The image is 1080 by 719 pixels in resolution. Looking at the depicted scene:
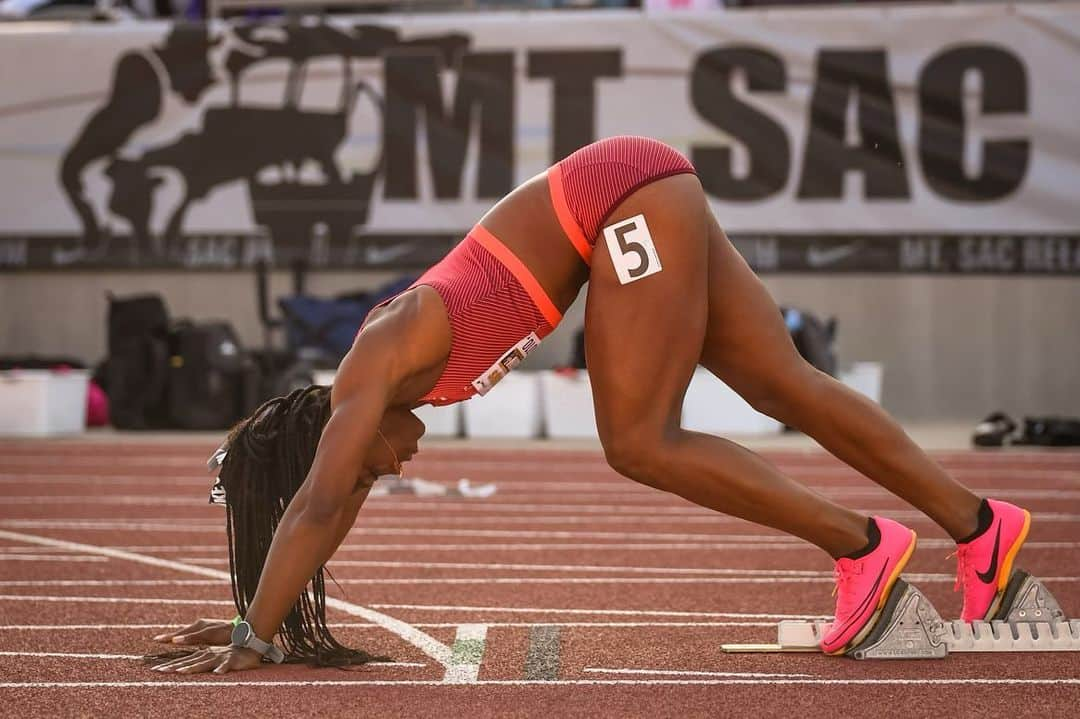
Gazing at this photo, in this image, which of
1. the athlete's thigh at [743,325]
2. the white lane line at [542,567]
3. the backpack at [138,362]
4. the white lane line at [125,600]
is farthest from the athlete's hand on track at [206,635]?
the backpack at [138,362]

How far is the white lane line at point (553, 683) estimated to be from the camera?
295 cm

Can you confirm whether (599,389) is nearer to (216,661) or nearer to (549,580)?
(216,661)

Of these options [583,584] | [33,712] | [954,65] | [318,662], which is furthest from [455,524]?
[954,65]

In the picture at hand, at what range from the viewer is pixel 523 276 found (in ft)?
9.73

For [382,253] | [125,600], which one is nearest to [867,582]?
[125,600]

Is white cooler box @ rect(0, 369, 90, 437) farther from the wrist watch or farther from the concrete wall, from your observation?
the wrist watch

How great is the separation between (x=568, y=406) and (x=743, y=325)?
7.15 m

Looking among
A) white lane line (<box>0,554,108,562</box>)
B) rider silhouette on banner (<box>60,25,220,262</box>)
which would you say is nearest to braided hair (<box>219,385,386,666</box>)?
white lane line (<box>0,554,108,562</box>)

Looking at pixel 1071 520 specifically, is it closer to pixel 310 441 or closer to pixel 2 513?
pixel 310 441

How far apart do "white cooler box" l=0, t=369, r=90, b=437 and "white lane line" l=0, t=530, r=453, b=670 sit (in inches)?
191

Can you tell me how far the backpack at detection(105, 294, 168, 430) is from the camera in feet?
35.4

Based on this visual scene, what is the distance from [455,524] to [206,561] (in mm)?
1220

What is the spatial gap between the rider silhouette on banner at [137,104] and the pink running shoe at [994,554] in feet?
30.9

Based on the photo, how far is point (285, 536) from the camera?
2.91m
